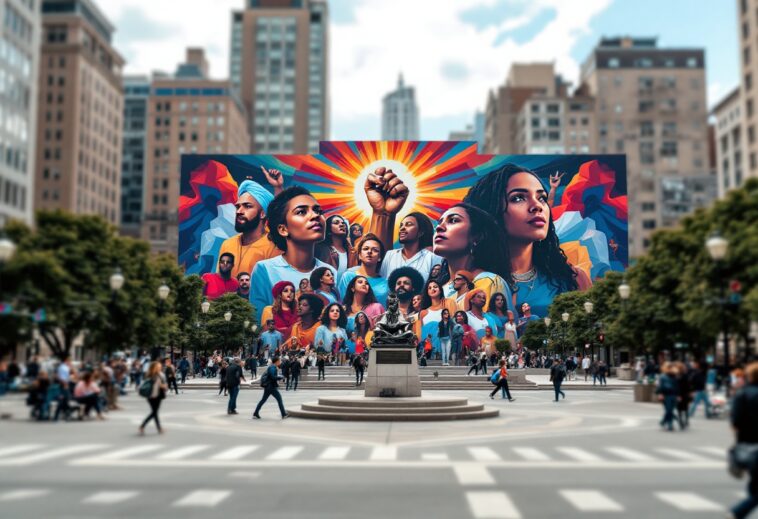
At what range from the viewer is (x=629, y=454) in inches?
717

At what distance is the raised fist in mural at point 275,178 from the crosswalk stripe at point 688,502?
4216 inches

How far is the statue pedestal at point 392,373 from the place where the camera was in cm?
3359

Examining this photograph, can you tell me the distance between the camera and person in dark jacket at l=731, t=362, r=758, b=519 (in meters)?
11.4

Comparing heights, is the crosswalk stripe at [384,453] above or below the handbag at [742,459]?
below

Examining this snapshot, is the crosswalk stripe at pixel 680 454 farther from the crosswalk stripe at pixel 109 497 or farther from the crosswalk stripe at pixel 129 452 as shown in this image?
the crosswalk stripe at pixel 129 452

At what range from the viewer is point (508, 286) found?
376 ft

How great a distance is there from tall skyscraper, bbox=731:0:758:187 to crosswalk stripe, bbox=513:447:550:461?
64636mm

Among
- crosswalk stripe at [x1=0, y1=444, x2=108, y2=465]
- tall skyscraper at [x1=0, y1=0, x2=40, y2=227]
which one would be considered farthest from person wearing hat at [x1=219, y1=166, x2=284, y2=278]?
crosswalk stripe at [x1=0, y1=444, x2=108, y2=465]

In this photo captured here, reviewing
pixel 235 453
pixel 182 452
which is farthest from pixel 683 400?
pixel 182 452

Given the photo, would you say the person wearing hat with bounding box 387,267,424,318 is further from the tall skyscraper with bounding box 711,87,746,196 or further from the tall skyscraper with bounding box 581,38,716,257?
the tall skyscraper with bounding box 581,38,716,257

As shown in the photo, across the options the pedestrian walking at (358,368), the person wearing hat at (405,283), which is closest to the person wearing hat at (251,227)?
the person wearing hat at (405,283)

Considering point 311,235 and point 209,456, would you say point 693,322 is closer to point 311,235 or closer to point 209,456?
point 209,456

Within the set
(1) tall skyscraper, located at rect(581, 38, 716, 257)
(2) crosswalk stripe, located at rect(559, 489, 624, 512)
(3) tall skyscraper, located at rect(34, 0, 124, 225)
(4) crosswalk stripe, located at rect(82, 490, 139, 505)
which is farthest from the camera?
(1) tall skyscraper, located at rect(581, 38, 716, 257)

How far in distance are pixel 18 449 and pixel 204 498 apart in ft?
17.2
